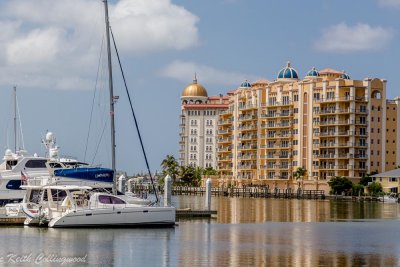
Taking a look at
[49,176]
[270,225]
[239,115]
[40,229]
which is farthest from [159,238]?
[239,115]

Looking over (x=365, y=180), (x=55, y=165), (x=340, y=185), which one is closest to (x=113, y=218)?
(x=55, y=165)

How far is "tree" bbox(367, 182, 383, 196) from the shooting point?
145562 millimetres

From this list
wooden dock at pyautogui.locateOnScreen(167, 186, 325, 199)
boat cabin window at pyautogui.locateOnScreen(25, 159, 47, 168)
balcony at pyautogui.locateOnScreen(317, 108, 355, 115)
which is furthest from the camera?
balcony at pyautogui.locateOnScreen(317, 108, 355, 115)

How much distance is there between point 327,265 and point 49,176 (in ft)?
77.6

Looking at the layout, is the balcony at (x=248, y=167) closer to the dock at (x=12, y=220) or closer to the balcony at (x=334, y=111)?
the balcony at (x=334, y=111)

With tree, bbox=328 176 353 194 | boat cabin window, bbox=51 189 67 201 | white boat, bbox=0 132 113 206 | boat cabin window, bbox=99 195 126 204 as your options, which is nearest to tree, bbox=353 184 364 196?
tree, bbox=328 176 353 194

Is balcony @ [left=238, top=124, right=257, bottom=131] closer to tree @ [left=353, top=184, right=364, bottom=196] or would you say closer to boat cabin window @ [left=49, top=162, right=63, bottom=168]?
tree @ [left=353, top=184, right=364, bottom=196]

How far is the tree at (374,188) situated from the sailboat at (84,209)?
95.2 meters

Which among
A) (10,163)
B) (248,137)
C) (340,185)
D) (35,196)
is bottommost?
(35,196)

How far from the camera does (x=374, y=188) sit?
14662 cm

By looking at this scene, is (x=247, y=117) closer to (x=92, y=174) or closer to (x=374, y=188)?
(x=374, y=188)

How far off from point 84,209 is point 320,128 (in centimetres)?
11491

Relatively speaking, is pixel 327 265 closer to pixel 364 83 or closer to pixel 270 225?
pixel 270 225

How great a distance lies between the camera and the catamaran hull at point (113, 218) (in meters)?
52.1
